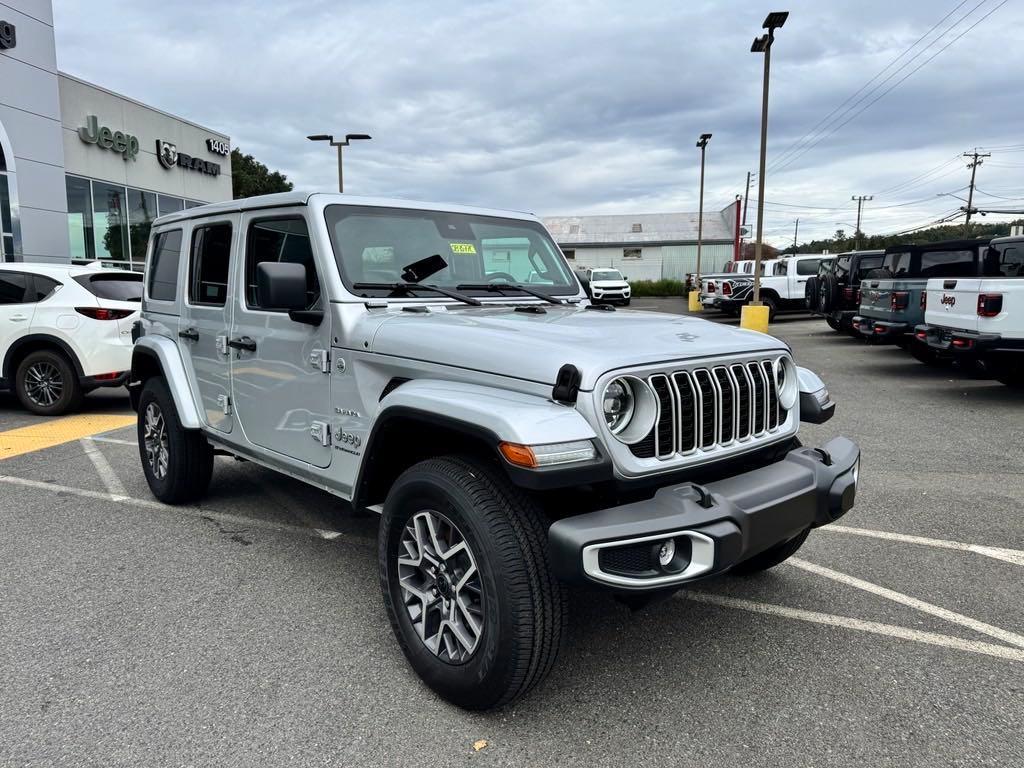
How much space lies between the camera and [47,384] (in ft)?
27.6

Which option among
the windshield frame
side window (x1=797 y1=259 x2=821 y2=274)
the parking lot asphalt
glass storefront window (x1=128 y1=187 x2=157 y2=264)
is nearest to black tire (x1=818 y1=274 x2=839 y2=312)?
side window (x1=797 y1=259 x2=821 y2=274)

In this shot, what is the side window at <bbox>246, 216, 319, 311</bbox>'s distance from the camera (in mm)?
3541

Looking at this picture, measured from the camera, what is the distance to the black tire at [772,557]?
11.6ft

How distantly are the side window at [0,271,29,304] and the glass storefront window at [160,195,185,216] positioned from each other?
42.2 feet

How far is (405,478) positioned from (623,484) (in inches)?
32.6

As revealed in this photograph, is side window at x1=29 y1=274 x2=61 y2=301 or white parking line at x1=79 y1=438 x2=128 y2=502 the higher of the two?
side window at x1=29 y1=274 x2=61 y2=301

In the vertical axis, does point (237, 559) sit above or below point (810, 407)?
below

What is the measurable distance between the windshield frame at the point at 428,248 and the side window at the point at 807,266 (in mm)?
21123

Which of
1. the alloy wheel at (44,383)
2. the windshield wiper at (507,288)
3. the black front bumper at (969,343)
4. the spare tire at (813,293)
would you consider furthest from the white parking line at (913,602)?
the spare tire at (813,293)

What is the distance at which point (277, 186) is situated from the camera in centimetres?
6150

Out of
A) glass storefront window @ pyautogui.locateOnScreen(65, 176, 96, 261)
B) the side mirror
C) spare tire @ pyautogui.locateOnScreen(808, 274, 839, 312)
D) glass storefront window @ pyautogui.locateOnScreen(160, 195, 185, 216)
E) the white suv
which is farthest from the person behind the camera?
glass storefront window @ pyautogui.locateOnScreen(160, 195, 185, 216)

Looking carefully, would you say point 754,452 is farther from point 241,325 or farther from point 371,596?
point 241,325

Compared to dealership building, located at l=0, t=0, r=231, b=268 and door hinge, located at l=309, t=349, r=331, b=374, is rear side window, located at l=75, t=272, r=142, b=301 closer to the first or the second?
door hinge, located at l=309, t=349, r=331, b=374

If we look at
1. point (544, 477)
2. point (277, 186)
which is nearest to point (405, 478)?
point (544, 477)
